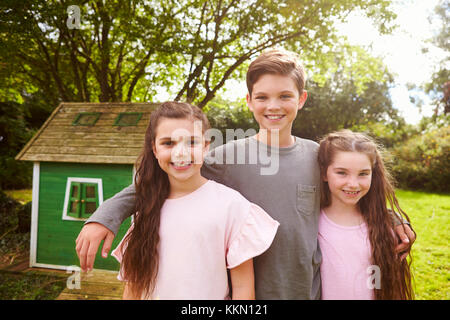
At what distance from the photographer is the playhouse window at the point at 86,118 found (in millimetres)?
5992

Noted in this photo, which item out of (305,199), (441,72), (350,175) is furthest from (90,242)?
(441,72)

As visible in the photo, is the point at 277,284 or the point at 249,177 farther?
the point at 249,177

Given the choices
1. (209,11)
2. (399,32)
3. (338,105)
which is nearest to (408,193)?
(399,32)

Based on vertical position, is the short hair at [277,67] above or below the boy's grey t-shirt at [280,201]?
above

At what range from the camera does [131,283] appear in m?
1.49

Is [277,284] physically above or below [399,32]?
below

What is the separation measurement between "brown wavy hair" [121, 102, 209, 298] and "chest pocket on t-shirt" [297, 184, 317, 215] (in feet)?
2.16

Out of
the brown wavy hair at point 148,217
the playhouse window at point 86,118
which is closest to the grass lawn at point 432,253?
the brown wavy hair at point 148,217

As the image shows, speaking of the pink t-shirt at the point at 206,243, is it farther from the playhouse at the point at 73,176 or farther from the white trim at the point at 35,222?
the white trim at the point at 35,222

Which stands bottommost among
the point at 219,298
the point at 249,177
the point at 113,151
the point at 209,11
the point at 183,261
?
the point at 219,298

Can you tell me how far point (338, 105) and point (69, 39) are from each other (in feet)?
47.5

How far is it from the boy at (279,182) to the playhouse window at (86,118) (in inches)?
197

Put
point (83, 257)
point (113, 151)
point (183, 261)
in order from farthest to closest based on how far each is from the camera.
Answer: point (113, 151) < point (183, 261) < point (83, 257)

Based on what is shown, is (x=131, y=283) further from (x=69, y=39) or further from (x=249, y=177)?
(x=69, y=39)
